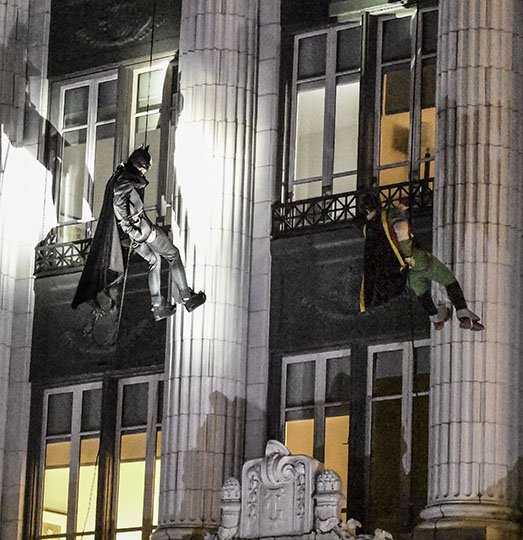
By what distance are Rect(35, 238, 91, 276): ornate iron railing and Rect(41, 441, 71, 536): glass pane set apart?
9.70 ft

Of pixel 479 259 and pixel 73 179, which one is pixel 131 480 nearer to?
pixel 73 179

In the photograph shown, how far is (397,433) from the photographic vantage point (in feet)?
113

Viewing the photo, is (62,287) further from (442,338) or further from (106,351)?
(442,338)

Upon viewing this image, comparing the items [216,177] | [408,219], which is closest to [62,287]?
[216,177]

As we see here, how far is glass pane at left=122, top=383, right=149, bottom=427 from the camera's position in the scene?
37469 millimetres

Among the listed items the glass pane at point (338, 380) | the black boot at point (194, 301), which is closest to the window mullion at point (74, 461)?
the black boot at point (194, 301)

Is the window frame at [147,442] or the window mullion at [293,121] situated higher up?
the window mullion at [293,121]

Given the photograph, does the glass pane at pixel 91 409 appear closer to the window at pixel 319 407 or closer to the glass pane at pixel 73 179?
the glass pane at pixel 73 179

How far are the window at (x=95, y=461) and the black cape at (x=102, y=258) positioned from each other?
9.79ft

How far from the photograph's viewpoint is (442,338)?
109 ft

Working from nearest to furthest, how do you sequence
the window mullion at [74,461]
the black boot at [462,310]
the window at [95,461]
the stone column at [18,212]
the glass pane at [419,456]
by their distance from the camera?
1. the black boot at [462,310]
2. the glass pane at [419,456]
3. the window at [95,461]
4. the window mullion at [74,461]
5. the stone column at [18,212]

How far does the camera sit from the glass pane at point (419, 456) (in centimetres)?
3384

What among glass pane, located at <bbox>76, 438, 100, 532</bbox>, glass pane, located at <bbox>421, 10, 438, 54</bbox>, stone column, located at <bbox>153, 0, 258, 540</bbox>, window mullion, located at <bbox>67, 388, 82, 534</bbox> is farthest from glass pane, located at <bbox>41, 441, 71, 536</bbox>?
glass pane, located at <bbox>421, 10, 438, 54</bbox>

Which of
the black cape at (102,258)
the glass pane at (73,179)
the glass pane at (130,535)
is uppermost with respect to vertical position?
the glass pane at (73,179)
